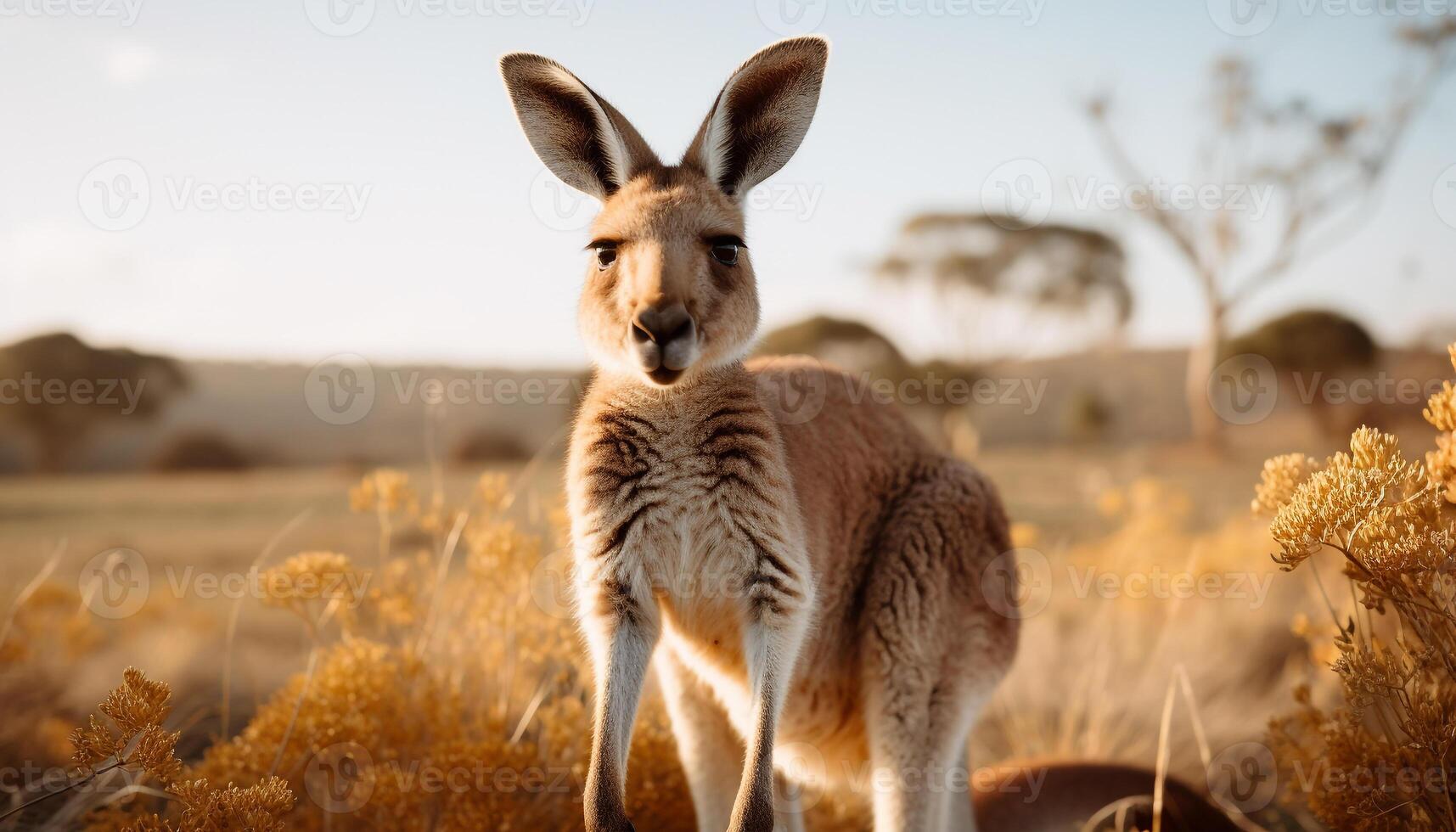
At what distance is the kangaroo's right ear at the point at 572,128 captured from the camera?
3148mm

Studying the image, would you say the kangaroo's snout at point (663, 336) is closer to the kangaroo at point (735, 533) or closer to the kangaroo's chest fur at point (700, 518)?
the kangaroo at point (735, 533)

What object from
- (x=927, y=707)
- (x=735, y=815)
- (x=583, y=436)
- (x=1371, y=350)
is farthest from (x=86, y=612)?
(x=1371, y=350)

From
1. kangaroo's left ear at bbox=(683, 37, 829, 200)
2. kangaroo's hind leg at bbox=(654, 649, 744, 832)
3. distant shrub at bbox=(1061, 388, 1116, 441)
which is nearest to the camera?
kangaroo's left ear at bbox=(683, 37, 829, 200)

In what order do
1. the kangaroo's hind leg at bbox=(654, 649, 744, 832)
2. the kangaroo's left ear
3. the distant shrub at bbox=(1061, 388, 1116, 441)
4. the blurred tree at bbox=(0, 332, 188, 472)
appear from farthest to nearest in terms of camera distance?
the distant shrub at bbox=(1061, 388, 1116, 441) → the blurred tree at bbox=(0, 332, 188, 472) → the kangaroo's hind leg at bbox=(654, 649, 744, 832) → the kangaroo's left ear

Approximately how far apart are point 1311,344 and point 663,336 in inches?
870

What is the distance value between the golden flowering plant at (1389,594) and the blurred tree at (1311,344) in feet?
61.4

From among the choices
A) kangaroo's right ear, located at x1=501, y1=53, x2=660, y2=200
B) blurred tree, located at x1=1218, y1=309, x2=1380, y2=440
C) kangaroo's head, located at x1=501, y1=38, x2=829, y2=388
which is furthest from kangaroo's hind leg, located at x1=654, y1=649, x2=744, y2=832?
blurred tree, located at x1=1218, y1=309, x2=1380, y2=440

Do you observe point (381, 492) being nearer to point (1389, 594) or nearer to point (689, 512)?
point (689, 512)

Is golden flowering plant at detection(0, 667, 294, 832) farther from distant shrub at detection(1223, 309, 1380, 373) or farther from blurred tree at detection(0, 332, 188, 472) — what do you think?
distant shrub at detection(1223, 309, 1380, 373)

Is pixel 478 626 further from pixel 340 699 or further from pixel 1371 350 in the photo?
pixel 1371 350

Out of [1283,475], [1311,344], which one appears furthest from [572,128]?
[1311,344]

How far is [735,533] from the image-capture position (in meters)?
2.97

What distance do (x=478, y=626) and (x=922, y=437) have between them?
2238mm

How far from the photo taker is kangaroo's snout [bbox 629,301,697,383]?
2.69 meters
